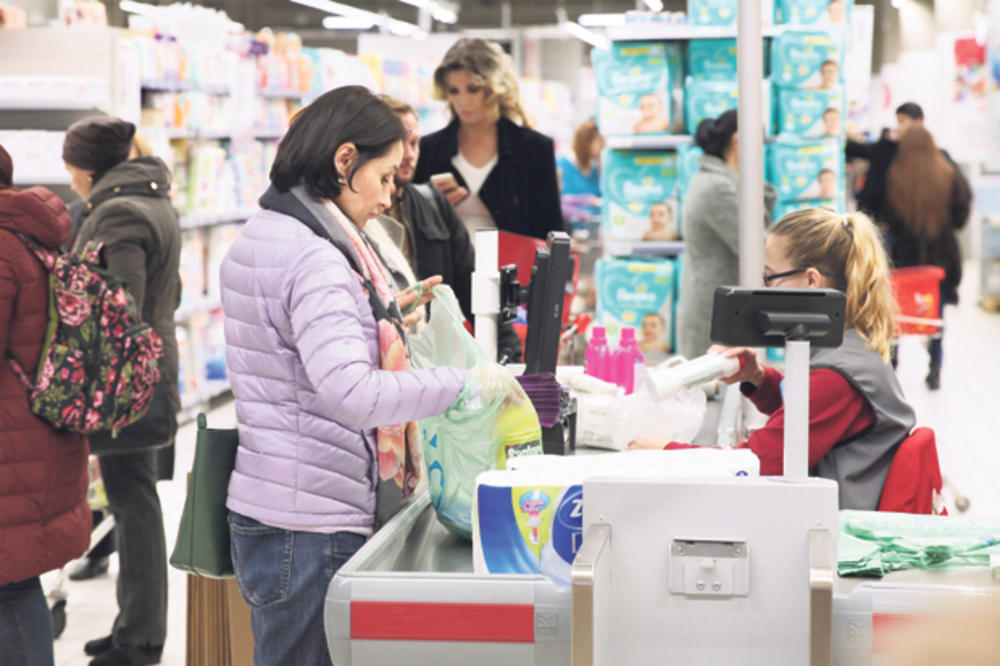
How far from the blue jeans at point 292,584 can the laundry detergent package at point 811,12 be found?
4.21 meters

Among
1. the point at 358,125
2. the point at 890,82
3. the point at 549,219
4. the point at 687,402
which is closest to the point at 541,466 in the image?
the point at 358,125

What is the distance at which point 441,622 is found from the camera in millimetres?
1582

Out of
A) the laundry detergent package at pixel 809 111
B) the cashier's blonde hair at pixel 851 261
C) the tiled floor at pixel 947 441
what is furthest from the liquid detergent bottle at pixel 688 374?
the laundry detergent package at pixel 809 111

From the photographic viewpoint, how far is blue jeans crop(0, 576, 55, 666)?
113 inches

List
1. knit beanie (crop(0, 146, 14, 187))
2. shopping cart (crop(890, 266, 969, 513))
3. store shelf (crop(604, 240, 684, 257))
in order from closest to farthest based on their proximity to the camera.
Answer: knit beanie (crop(0, 146, 14, 187)) < shopping cart (crop(890, 266, 969, 513)) < store shelf (crop(604, 240, 684, 257))

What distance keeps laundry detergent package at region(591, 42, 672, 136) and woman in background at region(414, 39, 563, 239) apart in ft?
4.36

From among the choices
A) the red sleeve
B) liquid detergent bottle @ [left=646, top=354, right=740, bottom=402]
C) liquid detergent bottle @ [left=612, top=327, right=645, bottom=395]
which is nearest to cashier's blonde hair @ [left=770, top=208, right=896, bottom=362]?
the red sleeve

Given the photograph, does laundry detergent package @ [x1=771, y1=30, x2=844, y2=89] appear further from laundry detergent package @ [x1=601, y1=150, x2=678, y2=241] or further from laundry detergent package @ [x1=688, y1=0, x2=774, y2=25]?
laundry detergent package @ [x1=601, y1=150, x2=678, y2=241]

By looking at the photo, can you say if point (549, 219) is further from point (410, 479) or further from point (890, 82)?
point (890, 82)

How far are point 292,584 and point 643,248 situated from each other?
380cm

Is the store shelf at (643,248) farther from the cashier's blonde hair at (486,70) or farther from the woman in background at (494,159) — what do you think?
the cashier's blonde hair at (486,70)

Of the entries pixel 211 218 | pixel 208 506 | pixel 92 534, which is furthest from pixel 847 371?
pixel 211 218

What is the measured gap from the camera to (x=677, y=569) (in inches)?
58.5

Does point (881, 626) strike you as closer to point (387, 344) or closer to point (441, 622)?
point (441, 622)
